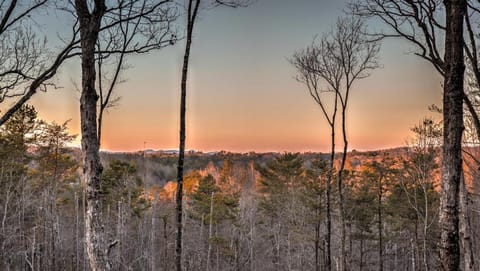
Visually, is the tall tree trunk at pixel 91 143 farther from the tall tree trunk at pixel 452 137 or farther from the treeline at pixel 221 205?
the treeline at pixel 221 205

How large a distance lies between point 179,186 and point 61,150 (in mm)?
15534

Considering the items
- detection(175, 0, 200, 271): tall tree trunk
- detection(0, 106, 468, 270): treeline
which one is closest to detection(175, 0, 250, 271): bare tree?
detection(175, 0, 200, 271): tall tree trunk

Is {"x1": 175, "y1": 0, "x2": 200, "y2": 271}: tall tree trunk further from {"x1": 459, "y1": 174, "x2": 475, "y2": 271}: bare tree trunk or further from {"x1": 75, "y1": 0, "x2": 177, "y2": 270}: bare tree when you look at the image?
{"x1": 459, "y1": 174, "x2": 475, "y2": 271}: bare tree trunk

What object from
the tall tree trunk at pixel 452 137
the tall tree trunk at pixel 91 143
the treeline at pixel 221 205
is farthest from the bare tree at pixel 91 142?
the treeline at pixel 221 205

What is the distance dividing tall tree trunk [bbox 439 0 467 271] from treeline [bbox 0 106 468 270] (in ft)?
36.7

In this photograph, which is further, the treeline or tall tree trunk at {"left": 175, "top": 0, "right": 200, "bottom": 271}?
the treeline

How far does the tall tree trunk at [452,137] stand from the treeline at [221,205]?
11.2 m

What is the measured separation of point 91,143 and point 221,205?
70.2 feet

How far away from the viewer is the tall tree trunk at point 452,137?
4184mm

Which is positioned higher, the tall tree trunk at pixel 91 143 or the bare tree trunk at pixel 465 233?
the tall tree trunk at pixel 91 143

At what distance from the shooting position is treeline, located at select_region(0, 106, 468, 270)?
17703mm

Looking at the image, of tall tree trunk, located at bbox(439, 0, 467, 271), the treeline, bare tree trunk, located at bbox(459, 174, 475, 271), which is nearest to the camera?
tall tree trunk, located at bbox(439, 0, 467, 271)

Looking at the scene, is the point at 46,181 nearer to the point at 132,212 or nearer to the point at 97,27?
the point at 132,212

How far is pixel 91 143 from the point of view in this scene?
196 inches
